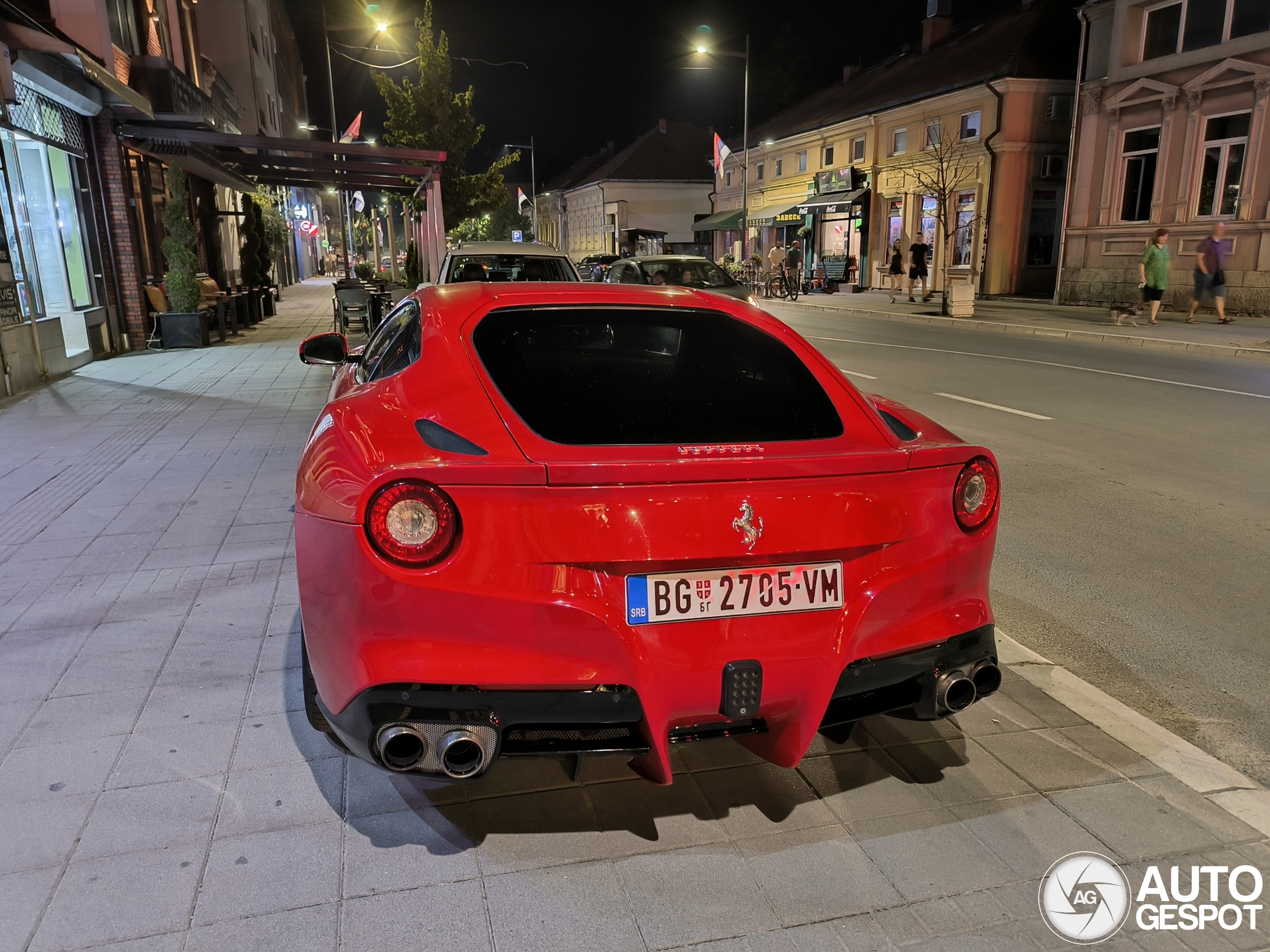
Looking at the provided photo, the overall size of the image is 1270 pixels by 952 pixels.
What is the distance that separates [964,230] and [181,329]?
24.7 meters

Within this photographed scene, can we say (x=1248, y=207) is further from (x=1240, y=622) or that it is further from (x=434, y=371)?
(x=434, y=371)

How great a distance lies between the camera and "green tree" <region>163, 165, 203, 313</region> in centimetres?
1541

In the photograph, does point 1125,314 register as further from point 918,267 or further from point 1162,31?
point 1162,31

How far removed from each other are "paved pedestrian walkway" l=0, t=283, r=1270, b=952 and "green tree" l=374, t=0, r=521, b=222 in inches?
1203

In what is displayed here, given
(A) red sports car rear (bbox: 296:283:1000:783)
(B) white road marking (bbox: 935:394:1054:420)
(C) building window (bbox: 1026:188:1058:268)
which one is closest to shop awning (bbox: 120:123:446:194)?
(B) white road marking (bbox: 935:394:1054:420)

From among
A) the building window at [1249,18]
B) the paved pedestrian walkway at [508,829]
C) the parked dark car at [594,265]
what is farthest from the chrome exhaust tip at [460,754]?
the parked dark car at [594,265]

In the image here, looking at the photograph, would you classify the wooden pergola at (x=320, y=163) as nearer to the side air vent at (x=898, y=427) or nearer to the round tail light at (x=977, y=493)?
the side air vent at (x=898, y=427)

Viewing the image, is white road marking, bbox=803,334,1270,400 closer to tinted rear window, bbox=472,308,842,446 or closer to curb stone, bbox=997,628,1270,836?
curb stone, bbox=997,628,1270,836

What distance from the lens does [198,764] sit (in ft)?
9.83

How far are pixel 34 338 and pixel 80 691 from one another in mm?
10140

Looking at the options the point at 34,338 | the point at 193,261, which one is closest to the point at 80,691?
the point at 34,338

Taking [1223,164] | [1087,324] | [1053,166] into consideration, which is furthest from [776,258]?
[1223,164]

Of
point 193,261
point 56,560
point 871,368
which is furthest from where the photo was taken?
point 193,261

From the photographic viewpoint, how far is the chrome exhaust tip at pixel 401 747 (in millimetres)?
2246
